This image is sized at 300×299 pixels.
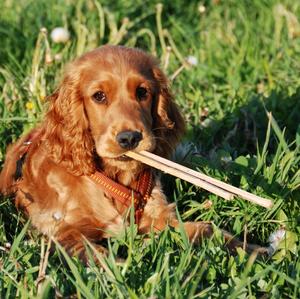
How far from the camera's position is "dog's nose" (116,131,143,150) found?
332 cm

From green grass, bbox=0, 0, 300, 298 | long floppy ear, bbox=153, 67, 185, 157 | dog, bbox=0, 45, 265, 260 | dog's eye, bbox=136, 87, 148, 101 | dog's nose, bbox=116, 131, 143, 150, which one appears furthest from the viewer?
long floppy ear, bbox=153, 67, 185, 157

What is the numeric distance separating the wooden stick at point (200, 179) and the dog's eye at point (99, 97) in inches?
13.1

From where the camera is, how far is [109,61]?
3.57 metres

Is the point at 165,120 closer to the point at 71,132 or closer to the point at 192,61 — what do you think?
the point at 71,132

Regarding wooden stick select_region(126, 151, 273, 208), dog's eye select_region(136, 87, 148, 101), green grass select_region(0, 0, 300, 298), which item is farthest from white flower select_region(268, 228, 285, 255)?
dog's eye select_region(136, 87, 148, 101)

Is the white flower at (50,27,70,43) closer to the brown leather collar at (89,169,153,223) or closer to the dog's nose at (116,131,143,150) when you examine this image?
the brown leather collar at (89,169,153,223)

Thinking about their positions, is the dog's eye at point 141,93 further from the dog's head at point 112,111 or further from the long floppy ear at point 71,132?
the long floppy ear at point 71,132

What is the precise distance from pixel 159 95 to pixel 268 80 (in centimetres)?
204

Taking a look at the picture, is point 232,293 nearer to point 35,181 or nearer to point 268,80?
point 35,181

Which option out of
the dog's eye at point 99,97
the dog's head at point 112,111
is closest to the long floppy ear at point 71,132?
the dog's head at point 112,111

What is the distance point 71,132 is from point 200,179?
2.97 ft

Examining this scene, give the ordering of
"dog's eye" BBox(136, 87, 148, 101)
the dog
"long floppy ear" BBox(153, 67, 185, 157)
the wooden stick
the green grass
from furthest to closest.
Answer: "long floppy ear" BBox(153, 67, 185, 157)
"dog's eye" BBox(136, 87, 148, 101)
the dog
the green grass
the wooden stick

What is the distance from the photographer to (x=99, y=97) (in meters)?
3.59

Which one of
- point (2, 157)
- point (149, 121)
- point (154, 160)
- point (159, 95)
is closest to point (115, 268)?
point (154, 160)
